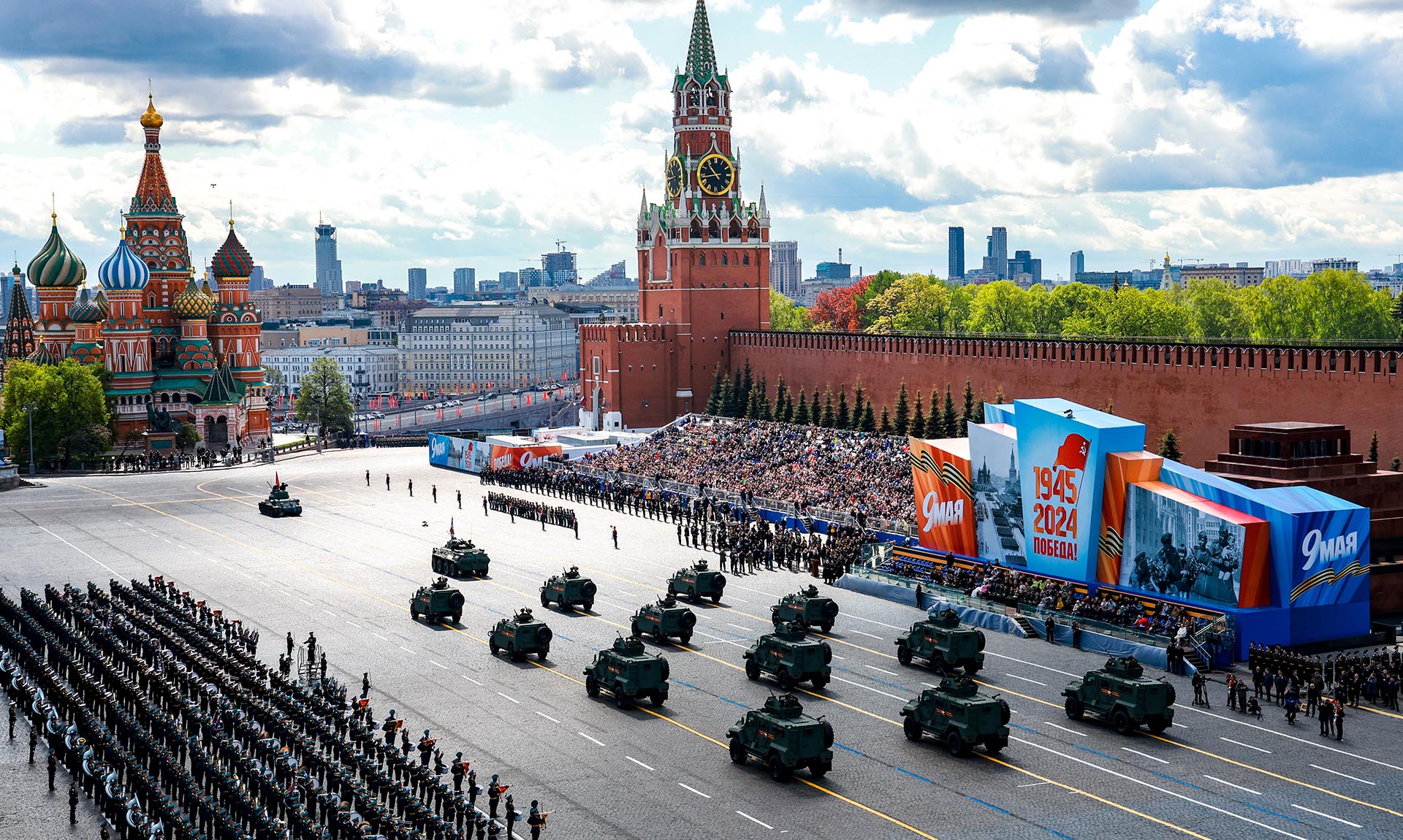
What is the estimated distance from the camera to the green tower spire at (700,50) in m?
99.6

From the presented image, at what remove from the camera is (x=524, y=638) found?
41781mm

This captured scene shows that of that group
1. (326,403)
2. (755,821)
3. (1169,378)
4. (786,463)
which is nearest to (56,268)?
(326,403)

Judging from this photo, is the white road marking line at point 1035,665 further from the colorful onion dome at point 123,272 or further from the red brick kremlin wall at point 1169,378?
the colorful onion dome at point 123,272

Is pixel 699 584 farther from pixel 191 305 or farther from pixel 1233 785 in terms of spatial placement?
pixel 191 305

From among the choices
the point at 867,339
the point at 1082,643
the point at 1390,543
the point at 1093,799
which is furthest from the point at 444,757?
the point at 867,339

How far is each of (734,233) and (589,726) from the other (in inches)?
2606

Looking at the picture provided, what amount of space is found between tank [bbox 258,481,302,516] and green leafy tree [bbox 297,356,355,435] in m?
43.9

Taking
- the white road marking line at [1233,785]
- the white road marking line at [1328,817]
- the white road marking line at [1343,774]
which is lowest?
the white road marking line at [1343,774]

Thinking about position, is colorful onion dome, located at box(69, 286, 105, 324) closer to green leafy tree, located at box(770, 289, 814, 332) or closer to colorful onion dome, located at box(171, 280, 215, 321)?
colorful onion dome, located at box(171, 280, 215, 321)

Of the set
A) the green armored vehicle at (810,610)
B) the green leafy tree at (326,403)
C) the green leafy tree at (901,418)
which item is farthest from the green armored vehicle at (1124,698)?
the green leafy tree at (326,403)

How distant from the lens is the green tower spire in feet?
327

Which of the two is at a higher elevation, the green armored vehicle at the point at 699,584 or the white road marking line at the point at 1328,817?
the green armored vehicle at the point at 699,584

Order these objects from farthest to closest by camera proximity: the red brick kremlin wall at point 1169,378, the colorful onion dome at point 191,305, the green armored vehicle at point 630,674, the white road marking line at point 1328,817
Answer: the colorful onion dome at point 191,305 < the red brick kremlin wall at point 1169,378 < the green armored vehicle at point 630,674 < the white road marking line at point 1328,817

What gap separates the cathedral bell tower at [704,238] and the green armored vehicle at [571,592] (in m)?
50.1
